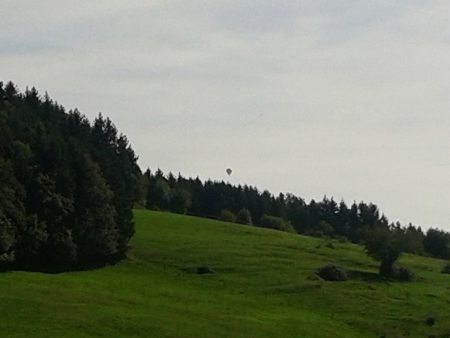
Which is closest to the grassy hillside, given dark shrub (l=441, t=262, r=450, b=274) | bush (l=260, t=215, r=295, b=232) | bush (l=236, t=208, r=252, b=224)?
dark shrub (l=441, t=262, r=450, b=274)

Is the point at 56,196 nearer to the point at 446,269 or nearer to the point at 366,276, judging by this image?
the point at 366,276

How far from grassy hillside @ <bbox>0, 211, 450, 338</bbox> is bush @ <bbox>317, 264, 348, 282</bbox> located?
125cm

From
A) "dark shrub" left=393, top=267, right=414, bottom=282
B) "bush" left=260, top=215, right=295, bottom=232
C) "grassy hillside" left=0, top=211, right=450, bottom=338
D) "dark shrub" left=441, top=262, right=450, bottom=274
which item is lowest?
"grassy hillside" left=0, top=211, right=450, bottom=338

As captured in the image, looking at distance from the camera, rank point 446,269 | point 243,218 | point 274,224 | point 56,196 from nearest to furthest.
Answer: point 56,196 < point 446,269 < point 274,224 < point 243,218

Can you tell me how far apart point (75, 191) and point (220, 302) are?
1020 inches

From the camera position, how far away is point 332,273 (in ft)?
333

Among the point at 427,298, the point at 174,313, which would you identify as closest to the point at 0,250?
the point at 174,313

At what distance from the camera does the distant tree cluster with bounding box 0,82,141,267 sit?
95.1 metres

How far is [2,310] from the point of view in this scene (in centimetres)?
6819

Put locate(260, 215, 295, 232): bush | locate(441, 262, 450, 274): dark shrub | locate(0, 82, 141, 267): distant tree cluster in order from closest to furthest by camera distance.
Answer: locate(0, 82, 141, 267): distant tree cluster → locate(441, 262, 450, 274): dark shrub → locate(260, 215, 295, 232): bush

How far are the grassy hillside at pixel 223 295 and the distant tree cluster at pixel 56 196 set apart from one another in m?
3.28

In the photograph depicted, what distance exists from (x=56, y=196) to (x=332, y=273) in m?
27.4

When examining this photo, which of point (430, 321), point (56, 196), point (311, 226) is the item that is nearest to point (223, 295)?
point (430, 321)

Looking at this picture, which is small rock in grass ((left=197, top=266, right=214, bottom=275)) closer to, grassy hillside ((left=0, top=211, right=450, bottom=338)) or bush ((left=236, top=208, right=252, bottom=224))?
grassy hillside ((left=0, top=211, right=450, bottom=338))
